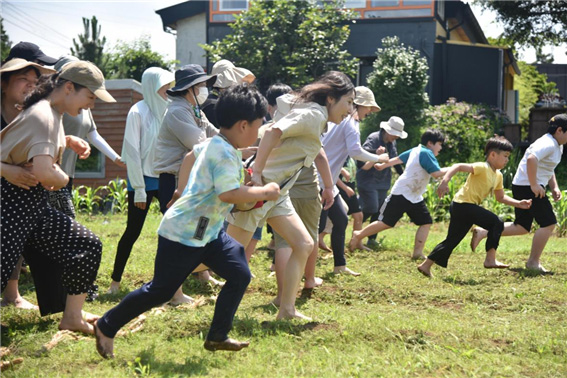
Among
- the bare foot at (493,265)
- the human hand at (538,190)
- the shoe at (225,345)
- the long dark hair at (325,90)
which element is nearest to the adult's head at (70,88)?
the long dark hair at (325,90)

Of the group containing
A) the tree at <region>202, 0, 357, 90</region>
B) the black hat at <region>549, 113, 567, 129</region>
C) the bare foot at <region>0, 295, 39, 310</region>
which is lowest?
the bare foot at <region>0, 295, 39, 310</region>

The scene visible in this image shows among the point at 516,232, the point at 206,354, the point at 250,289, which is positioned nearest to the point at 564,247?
the point at 516,232

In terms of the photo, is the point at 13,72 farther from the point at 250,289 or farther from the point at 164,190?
the point at 250,289

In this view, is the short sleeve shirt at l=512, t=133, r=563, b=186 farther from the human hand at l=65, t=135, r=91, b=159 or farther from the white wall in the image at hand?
the white wall

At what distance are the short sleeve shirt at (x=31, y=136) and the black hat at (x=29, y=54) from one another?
63.5 inches

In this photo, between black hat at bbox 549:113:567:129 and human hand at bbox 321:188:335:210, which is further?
black hat at bbox 549:113:567:129

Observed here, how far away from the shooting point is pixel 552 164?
8734 millimetres

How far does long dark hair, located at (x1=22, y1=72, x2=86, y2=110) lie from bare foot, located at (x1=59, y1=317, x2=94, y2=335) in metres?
1.51

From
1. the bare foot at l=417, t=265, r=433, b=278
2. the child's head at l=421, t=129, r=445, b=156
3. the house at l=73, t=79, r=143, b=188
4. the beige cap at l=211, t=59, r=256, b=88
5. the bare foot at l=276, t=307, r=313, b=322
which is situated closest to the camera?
the bare foot at l=276, t=307, r=313, b=322

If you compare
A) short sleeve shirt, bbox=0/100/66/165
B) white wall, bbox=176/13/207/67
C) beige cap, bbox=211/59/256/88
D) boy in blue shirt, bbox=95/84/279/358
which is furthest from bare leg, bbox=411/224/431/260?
white wall, bbox=176/13/207/67

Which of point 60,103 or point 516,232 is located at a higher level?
point 60,103

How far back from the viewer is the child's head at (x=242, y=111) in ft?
14.5

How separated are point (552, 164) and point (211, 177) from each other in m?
5.85

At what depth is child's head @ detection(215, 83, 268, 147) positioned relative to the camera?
4.42 meters
